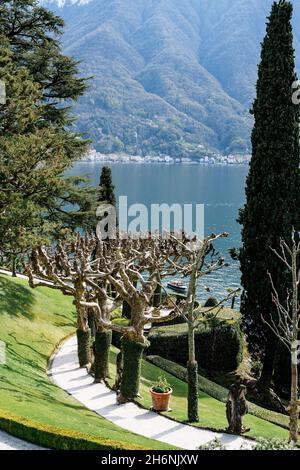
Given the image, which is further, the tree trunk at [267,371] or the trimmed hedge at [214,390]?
the tree trunk at [267,371]

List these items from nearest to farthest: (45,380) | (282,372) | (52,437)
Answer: (52,437), (45,380), (282,372)

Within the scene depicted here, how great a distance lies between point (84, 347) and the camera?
25.0 meters

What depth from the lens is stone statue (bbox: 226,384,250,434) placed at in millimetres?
17375

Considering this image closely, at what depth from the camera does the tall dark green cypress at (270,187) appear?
2641 centimetres

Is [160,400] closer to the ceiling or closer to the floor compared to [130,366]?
closer to the floor

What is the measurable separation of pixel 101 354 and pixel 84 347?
2702 mm

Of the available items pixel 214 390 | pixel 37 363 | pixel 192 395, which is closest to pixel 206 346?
pixel 214 390

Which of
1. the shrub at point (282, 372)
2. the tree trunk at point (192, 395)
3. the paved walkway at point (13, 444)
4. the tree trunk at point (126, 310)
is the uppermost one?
the paved walkway at point (13, 444)

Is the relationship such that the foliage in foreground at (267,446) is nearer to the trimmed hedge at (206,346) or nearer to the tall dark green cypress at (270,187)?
the tall dark green cypress at (270,187)

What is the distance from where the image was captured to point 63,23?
32250mm

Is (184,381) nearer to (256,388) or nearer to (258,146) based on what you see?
(256,388)

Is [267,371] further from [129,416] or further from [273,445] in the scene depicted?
[273,445]

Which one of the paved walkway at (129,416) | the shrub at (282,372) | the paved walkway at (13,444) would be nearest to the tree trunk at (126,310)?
the paved walkway at (129,416)

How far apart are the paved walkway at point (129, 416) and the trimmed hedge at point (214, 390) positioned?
5001mm
